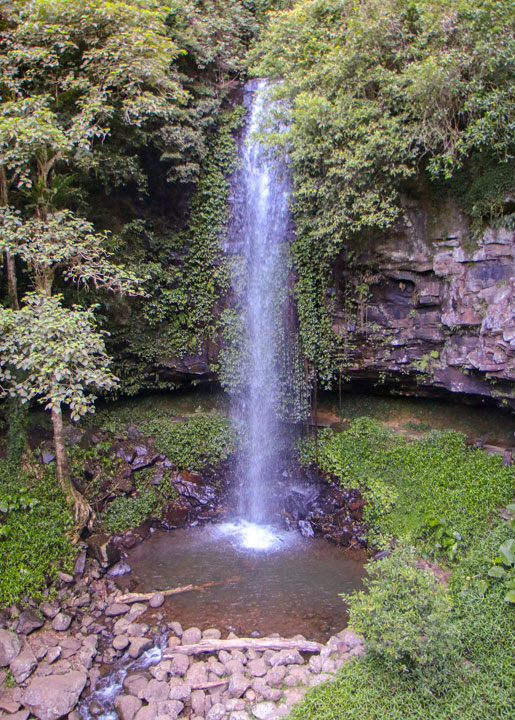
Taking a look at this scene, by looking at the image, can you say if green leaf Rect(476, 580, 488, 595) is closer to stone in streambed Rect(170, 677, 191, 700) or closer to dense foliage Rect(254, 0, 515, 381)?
stone in streambed Rect(170, 677, 191, 700)

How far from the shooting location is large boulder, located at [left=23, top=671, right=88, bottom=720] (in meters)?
5.08

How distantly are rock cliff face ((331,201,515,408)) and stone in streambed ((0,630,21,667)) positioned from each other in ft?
25.0

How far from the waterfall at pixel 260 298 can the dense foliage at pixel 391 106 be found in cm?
138

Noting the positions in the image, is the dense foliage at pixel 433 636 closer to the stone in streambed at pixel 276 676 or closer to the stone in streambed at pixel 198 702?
the stone in streambed at pixel 276 676

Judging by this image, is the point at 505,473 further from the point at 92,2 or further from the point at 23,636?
the point at 92,2

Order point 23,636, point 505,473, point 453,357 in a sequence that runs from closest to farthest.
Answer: point 23,636 < point 505,473 < point 453,357

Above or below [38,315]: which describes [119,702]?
below

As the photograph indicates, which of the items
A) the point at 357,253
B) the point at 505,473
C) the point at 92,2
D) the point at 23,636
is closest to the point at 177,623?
the point at 23,636

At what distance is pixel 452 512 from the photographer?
7445mm

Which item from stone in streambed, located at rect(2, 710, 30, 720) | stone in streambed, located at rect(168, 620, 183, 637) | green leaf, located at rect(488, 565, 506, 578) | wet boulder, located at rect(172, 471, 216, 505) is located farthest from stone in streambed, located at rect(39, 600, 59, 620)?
green leaf, located at rect(488, 565, 506, 578)

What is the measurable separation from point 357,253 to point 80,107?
6.03m

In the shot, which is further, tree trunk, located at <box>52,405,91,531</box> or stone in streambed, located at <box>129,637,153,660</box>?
tree trunk, located at <box>52,405,91,531</box>

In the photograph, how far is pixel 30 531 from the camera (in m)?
7.14

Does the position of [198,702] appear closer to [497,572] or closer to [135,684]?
[135,684]
